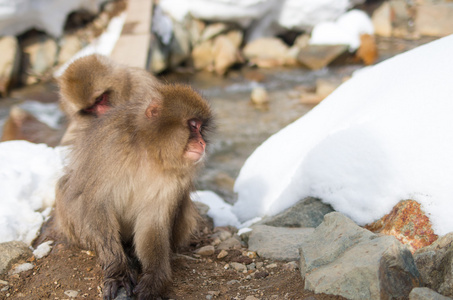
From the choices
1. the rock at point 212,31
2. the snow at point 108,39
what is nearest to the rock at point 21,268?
the snow at point 108,39

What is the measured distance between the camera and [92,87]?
311cm

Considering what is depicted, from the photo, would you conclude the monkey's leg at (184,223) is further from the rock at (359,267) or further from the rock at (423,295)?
the rock at (423,295)

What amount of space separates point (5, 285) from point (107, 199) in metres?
0.65

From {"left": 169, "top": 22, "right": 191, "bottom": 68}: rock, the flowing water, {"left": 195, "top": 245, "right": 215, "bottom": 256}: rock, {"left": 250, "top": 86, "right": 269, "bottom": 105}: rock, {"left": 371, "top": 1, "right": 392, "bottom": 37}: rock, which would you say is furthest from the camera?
{"left": 371, "top": 1, "right": 392, "bottom": 37}: rock

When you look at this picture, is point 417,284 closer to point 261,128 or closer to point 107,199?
point 107,199

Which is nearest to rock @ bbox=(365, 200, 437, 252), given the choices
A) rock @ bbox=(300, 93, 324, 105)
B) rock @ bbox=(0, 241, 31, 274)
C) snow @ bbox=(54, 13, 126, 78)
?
rock @ bbox=(0, 241, 31, 274)

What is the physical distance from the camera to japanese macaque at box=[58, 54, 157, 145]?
3.09 meters

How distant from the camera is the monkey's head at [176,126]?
199 centimetres

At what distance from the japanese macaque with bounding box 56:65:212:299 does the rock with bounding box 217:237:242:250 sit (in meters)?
0.50

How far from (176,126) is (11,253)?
46.8 inches

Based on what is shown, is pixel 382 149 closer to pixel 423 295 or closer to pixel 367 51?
pixel 423 295

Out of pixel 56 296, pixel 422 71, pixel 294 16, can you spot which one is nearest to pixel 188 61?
pixel 294 16

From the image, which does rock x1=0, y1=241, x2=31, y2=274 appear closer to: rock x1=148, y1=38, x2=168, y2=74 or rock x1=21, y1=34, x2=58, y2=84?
rock x1=148, y1=38, x2=168, y2=74

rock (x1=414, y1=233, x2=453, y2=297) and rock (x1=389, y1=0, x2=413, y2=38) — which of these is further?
rock (x1=389, y1=0, x2=413, y2=38)
